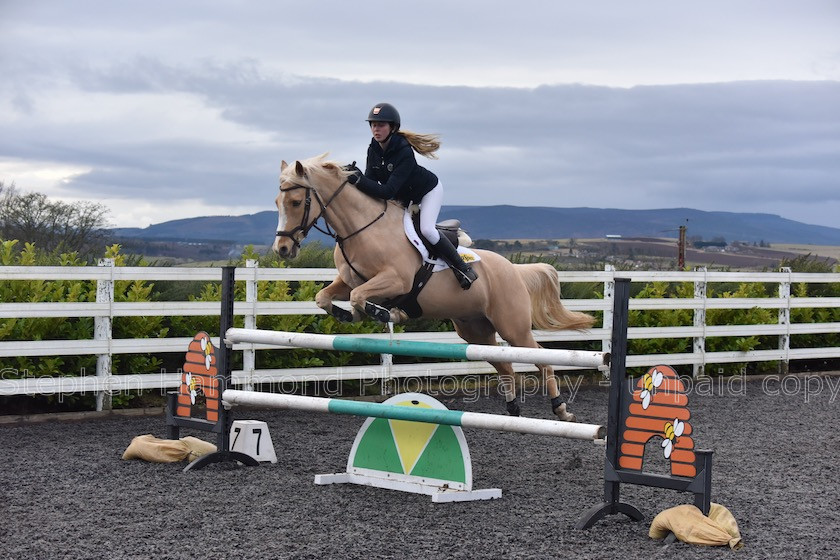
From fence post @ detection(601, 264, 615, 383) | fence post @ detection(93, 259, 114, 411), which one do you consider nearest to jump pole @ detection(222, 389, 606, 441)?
fence post @ detection(93, 259, 114, 411)

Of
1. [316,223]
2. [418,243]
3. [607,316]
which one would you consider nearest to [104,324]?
[316,223]

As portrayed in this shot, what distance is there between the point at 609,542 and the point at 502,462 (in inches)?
74.0

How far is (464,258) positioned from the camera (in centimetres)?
602

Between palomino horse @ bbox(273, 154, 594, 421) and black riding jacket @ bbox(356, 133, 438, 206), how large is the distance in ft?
0.31

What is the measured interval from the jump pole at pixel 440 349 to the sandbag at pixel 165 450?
2.46 ft

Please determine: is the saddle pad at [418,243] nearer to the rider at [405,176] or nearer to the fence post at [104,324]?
the rider at [405,176]

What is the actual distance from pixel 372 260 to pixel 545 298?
79.9 inches

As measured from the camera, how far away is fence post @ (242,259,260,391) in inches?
316

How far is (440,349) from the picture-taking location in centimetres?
487

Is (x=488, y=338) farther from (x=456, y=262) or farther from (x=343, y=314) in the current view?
(x=343, y=314)

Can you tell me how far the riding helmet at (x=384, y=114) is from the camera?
5.46 meters

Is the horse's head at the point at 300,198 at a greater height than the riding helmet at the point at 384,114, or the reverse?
the riding helmet at the point at 384,114

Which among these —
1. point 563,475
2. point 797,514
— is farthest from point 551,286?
point 797,514
